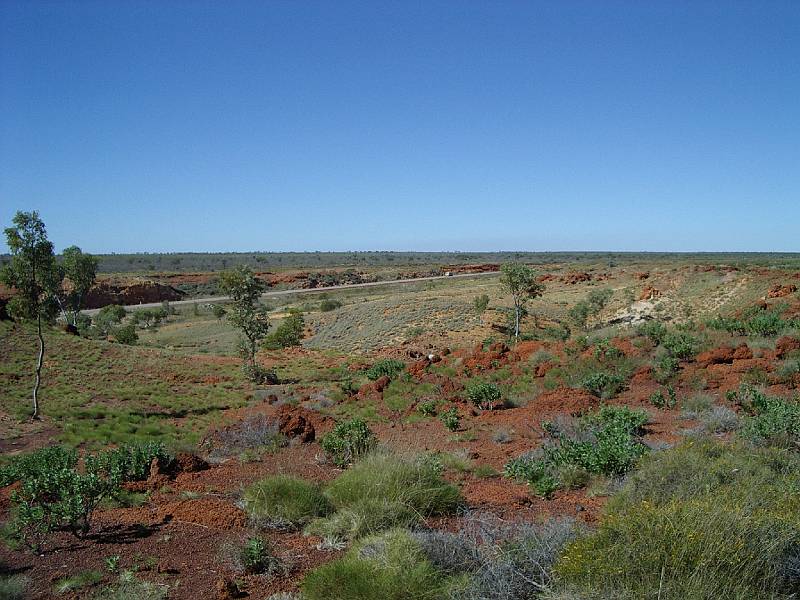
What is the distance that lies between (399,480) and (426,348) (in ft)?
85.3

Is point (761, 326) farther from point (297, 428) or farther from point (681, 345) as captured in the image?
point (297, 428)

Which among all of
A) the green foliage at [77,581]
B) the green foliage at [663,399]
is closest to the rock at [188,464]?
the green foliage at [77,581]

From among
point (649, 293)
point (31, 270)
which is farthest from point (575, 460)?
point (649, 293)

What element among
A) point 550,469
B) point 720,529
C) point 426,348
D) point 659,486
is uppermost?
point 720,529

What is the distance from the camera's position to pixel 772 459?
6.50m

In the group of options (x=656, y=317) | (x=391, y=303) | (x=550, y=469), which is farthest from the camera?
(x=391, y=303)

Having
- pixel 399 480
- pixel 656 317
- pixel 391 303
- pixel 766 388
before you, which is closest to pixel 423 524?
pixel 399 480

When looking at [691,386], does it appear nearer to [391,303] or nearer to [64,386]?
[64,386]

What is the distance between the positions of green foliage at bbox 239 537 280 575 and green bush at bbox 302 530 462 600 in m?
0.81

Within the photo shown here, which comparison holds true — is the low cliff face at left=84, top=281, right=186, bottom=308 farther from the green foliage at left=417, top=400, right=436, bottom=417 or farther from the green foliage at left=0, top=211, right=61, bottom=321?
the green foliage at left=417, top=400, right=436, bottom=417

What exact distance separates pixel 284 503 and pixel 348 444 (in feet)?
9.46

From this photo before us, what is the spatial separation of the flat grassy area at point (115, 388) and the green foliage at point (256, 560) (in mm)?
9421

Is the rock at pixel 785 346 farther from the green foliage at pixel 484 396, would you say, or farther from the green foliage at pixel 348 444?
the green foliage at pixel 348 444

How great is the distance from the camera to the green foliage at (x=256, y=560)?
17.3 ft
